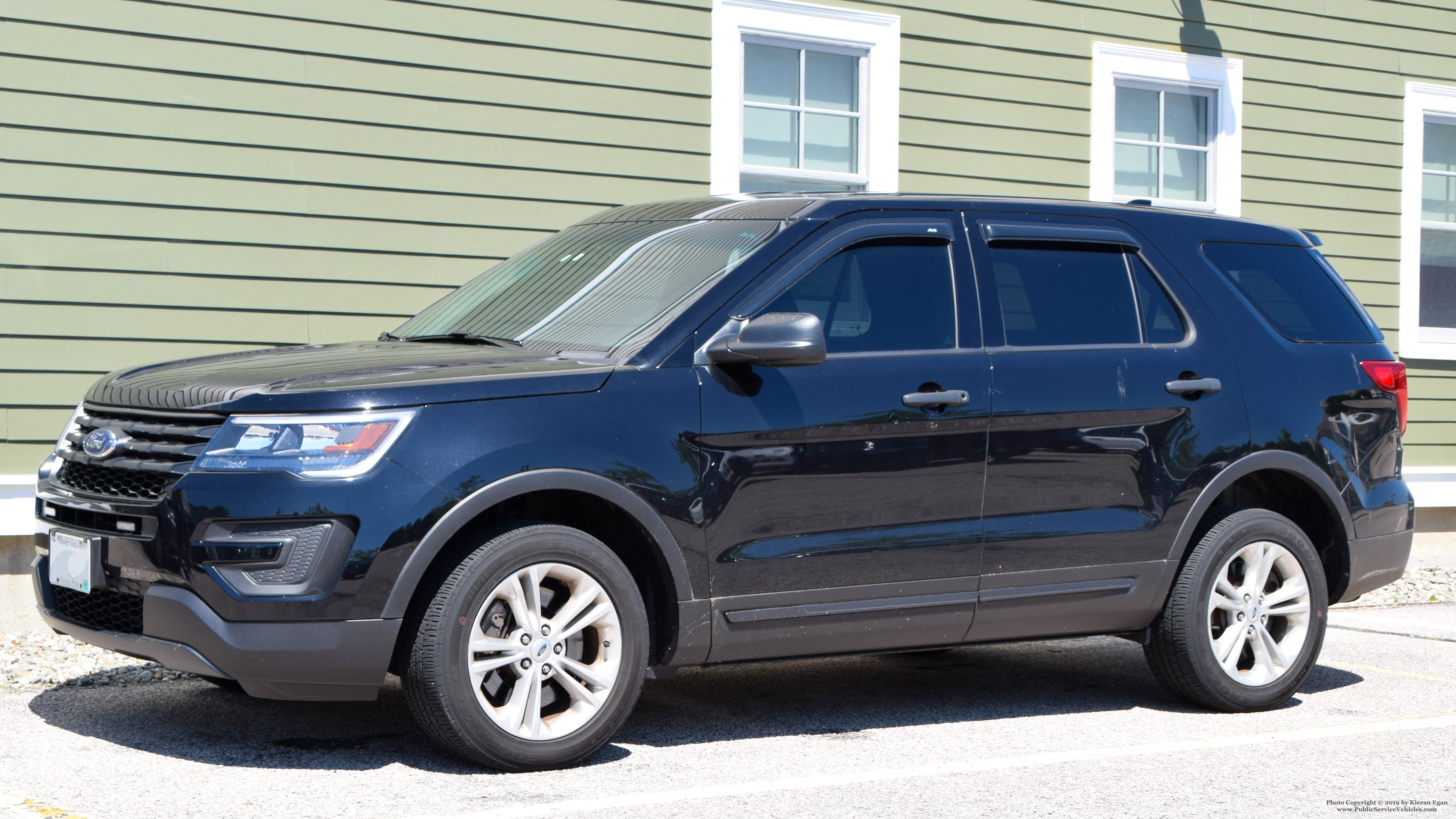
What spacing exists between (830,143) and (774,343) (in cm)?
523

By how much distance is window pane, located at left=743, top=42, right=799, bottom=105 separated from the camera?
938 cm

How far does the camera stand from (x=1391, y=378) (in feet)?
20.3

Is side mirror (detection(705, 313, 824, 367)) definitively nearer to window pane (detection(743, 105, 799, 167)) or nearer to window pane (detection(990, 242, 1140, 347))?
window pane (detection(990, 242, 1140, 347))

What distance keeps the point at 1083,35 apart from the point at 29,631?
7.42 meters

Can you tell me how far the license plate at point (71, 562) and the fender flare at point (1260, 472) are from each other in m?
3.68

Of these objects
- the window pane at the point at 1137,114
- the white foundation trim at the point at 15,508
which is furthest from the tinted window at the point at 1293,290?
the white foundation trim at the point at 15,508

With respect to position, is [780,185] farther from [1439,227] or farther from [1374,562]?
[1439,227]

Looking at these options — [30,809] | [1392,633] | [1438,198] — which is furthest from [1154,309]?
[1438,198]

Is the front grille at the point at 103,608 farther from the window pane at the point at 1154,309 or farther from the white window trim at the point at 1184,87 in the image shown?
the white window trim at the point at 1184,87

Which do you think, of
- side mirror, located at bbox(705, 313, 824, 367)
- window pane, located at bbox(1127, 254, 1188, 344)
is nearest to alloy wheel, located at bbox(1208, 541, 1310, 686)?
window pane, located at bbox(1127, 254, 1188, 344)

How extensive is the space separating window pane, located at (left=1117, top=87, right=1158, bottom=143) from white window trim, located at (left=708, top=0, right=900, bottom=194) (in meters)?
1.98

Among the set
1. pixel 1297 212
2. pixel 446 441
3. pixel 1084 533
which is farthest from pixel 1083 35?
pixel 446 441

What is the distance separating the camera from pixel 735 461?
479 centimetres

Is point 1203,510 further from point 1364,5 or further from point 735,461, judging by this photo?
point 1364,5
